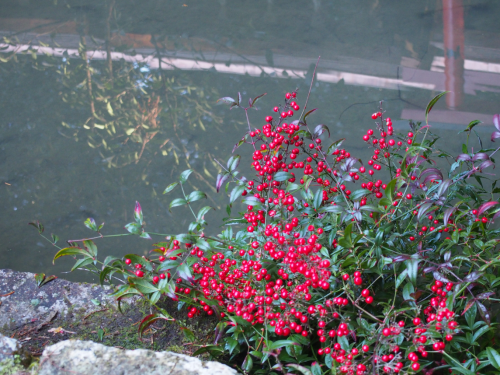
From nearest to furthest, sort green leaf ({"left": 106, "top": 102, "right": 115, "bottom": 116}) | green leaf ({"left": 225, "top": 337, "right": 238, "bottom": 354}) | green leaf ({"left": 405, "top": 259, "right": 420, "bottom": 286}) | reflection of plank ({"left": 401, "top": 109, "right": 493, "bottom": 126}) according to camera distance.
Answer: green leaf ({"left": 405, "top": 259, "right": 420, "bottom": 286}) < green leaf ({"left": 225, "top": 337, "right": 238, "bottom": 354}) < reflection of plank ({"left": 401, "top": 109, "right": 493, "bottom": 126}) < green leaf ({"left": 106, "top": 102, "right": 115, "bottom": 116})

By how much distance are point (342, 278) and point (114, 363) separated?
1.92ft

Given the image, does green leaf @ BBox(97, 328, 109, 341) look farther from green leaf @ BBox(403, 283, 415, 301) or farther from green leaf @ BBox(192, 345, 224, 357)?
green leaf @ BBox(403, 283, 415, 301)

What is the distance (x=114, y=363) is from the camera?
3.35 feet

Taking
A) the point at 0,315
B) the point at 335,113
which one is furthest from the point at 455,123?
the point at 0,315

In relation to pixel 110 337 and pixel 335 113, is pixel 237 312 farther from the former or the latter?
pixel 335 113

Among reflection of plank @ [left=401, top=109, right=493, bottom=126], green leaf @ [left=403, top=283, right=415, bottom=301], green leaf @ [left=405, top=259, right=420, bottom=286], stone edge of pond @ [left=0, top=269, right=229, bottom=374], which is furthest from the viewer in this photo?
reflection of plank @ [left=401, top=109, right=493, bottom=126]

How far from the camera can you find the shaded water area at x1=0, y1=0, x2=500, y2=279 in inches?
94.0

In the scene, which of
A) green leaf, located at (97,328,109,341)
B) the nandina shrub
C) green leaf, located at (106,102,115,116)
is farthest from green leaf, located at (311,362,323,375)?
green leaf, located at (106,102,115,116)

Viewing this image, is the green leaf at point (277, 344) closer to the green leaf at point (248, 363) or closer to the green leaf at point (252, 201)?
the green leaf at point (248, 363)

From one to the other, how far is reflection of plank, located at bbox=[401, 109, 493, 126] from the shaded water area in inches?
0.4

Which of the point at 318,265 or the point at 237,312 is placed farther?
the point at 237,312

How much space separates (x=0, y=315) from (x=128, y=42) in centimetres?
239

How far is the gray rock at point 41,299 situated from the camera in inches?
57.0

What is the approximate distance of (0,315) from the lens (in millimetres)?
1446
